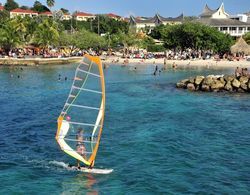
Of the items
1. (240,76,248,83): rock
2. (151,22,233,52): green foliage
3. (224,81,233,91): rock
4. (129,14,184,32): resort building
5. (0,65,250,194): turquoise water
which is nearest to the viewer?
(0,65,250,194): turquoise water

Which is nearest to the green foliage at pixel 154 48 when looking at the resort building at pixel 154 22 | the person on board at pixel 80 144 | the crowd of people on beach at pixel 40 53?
the crowd of people on beach at pixel 40 53

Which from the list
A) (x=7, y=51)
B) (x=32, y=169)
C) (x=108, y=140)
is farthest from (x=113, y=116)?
(x=7, y=51)

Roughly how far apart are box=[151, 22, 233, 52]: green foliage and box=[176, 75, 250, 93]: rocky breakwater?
4583 centimetres

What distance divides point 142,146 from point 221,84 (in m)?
27.9

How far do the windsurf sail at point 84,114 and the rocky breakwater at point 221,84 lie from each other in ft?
110

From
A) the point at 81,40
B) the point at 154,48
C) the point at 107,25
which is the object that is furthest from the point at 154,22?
the point at 81,40

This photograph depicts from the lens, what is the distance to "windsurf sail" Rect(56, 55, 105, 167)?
1961 centimetres

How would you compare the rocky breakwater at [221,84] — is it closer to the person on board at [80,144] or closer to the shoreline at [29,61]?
the person on board at [80,144]

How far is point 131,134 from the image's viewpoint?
101 feet

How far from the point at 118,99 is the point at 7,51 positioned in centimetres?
6307

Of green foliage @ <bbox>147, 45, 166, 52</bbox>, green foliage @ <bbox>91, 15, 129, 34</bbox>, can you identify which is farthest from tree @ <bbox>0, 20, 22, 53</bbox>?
green foliage @ <bbox>91, 15, 129, 34</bbox>

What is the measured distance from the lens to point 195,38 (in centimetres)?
9988

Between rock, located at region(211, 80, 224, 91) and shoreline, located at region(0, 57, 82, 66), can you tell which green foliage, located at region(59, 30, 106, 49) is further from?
rock, located at region(211, 80, 224, 91)

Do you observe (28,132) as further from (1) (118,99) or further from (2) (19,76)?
(2) (19,76)
